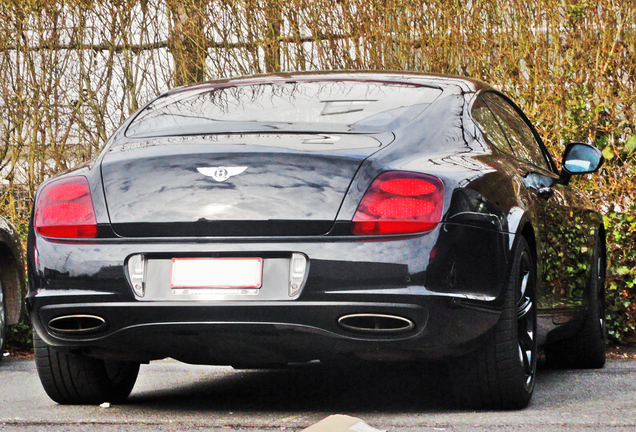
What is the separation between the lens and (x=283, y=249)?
3.78 meters

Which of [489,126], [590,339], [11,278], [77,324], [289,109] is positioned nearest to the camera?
[77,324]

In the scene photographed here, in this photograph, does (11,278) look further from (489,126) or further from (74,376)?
(489,126)

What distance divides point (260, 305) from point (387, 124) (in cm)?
97

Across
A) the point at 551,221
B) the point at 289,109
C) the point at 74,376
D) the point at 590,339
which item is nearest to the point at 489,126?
the point at 551,221

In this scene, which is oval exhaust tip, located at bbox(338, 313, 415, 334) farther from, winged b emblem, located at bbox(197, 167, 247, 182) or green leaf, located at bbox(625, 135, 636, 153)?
green leaf, located at bbox(625, 135, 636, 153)

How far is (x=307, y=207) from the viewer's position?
12.5 ft

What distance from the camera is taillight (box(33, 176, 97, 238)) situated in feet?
13.1

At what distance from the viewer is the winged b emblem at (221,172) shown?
153 inches

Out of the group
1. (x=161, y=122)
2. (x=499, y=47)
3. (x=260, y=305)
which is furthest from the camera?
(x=499, y=47)

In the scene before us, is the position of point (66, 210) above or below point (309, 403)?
above

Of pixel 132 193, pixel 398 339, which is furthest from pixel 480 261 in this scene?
pixel 132 193

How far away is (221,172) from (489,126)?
143cm

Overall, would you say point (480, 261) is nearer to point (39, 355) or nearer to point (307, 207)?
point (307, 207)

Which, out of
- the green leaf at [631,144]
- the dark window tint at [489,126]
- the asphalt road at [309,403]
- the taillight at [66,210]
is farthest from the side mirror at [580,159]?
the taillight at [66,210]
